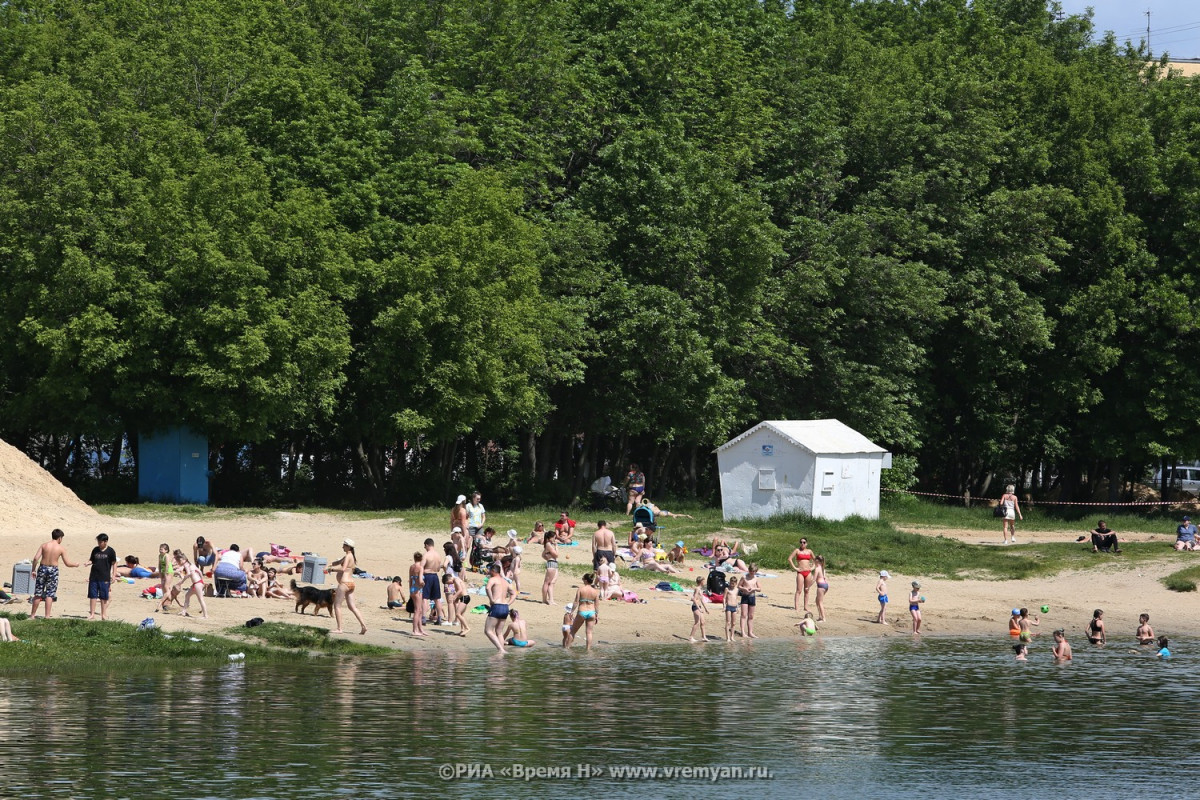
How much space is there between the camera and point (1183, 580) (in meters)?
39.5

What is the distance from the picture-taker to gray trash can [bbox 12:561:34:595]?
29.2m

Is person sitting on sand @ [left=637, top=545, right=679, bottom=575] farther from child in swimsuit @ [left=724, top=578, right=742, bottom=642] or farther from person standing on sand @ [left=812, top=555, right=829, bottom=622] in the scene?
child in swimsuit @ [left=724, top=578, right=742, bottom=642]

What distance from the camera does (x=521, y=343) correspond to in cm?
4788

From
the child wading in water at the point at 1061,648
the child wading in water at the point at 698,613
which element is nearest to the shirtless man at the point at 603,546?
the child wading in water at the point at 698,613

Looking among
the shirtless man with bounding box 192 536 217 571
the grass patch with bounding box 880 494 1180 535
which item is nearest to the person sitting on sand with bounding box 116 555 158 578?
the shirtless man with bounding box 192 536 217 571

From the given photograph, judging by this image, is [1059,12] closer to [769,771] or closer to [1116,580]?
[1116,580]

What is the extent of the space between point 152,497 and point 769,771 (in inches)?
1251

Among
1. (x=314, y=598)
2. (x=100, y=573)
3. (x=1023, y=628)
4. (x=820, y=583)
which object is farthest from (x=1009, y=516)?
(x=100, y=573)

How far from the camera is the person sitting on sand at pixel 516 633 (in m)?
30.0

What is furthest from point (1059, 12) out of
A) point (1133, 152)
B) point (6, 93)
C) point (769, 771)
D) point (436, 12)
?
point (769, 771)

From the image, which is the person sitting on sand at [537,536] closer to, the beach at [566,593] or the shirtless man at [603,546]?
the beach at [566,593]

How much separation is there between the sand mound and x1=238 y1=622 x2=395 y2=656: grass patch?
12480 millimetres

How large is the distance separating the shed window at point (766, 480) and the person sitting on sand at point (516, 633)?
16029 millimetres

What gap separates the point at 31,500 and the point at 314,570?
11.2 meters
